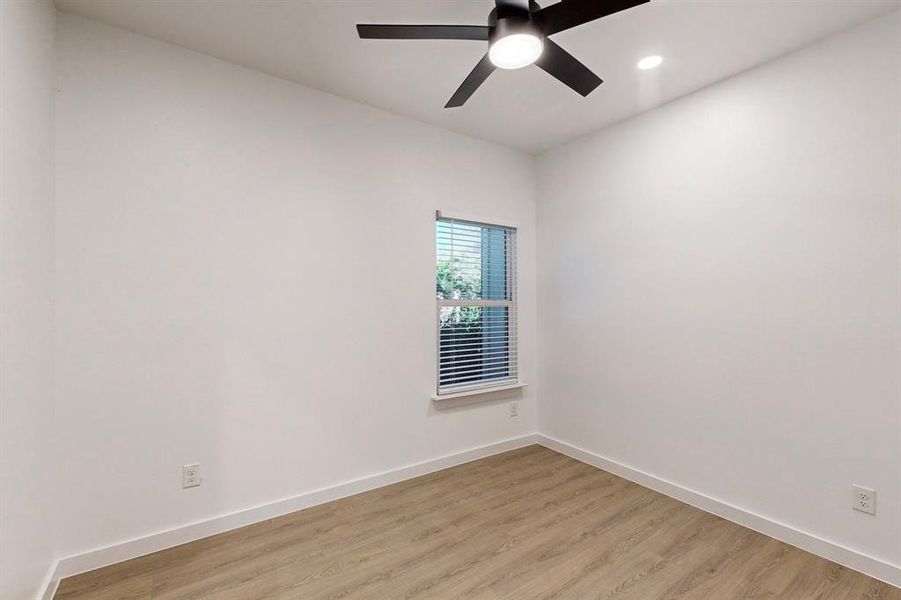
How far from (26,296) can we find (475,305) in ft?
8.69

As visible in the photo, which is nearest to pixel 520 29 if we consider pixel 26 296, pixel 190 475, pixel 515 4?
pixel 515 4

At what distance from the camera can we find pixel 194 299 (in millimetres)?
2285

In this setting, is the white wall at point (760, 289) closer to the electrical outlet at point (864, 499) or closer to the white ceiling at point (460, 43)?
the electrical outlet at point (864, 499)

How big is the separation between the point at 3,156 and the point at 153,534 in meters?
1.87

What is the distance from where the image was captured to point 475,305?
3484mm

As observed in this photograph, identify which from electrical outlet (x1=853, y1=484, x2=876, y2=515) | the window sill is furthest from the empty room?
the window sill

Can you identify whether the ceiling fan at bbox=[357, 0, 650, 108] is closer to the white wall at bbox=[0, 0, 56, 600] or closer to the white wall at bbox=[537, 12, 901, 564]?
the white wall at bbox=[0, 0, 56, 600]

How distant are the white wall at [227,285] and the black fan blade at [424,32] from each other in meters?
1.22

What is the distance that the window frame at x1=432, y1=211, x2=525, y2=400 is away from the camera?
3236 millimetres

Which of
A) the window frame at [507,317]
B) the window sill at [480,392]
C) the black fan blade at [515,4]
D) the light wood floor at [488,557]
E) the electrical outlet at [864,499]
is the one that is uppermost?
the black fan blade at [515,4]

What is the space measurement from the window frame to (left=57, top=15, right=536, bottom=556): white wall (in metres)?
0.09

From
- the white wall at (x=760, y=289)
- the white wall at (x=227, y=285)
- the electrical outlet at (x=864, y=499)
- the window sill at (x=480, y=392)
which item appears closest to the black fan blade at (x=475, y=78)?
the white wall at (x=227, y=285)

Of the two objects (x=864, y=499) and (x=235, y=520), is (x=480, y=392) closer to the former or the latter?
(x=235, y=520)

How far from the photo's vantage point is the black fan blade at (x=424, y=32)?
5.23ft
